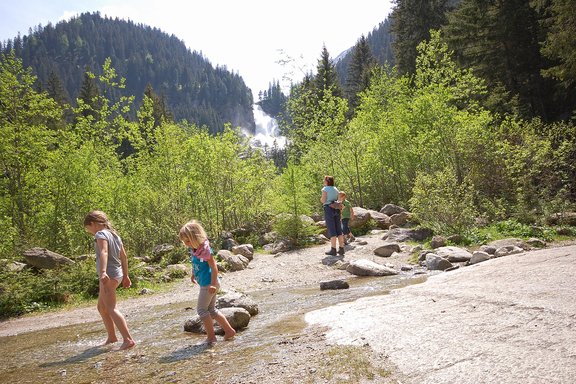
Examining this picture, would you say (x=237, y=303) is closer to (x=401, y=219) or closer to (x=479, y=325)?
(x=479, y=325)

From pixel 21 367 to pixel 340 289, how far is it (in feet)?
18.0

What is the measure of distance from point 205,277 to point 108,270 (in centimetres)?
149

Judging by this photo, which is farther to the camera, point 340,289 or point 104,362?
point 340,289

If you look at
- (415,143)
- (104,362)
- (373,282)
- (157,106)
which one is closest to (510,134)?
(415,143)

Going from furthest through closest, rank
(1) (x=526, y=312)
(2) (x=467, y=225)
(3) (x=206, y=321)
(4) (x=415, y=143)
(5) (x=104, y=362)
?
1. (4) (x=415, y=143)
2. (2) (x=467, y=225)
3. (3) (x=206, y=321)
4. (5) (x=104, y=362)
5. (1) (x=526, y=312)

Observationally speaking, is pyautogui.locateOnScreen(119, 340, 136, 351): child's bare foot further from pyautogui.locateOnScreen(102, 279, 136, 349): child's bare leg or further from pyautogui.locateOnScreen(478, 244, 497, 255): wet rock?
pyautogui.locateOnScreen(478, 244, 497, 255): wet rock

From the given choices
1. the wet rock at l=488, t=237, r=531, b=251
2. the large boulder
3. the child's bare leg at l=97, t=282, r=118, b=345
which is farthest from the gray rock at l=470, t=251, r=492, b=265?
the large boulder

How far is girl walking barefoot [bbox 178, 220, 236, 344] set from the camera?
17.5 feet

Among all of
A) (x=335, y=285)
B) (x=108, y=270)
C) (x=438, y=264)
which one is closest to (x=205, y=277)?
(x=108, y=270)

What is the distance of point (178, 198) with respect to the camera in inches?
672

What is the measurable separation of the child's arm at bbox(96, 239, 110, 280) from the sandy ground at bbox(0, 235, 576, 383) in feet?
8.48

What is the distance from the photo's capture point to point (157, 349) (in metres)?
5.23

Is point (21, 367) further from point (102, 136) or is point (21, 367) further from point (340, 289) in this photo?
point (102, 136)

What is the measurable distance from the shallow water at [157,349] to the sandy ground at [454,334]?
39 cm
